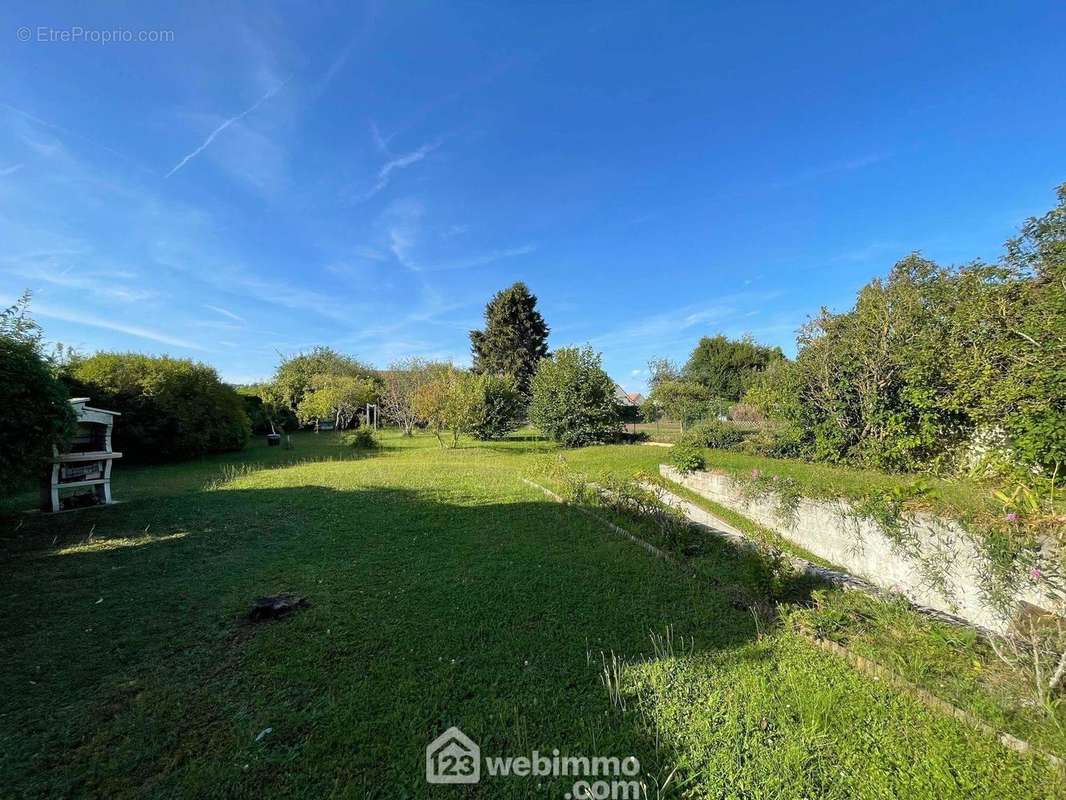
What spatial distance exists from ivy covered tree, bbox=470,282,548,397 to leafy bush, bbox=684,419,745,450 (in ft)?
61.3

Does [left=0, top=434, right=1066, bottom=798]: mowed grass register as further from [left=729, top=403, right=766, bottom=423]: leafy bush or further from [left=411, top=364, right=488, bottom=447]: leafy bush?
[left=411, top=364, right=488, bottom=447]: leafy bush

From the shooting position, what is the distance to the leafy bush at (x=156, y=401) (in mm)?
10603

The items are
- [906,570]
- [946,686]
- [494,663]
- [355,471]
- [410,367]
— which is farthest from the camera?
[410,367]

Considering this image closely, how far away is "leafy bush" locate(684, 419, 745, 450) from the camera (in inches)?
444

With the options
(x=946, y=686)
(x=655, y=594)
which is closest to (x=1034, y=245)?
(x=946, y=686)

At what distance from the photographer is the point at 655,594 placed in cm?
383

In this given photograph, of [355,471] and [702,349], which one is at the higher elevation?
[702,349]

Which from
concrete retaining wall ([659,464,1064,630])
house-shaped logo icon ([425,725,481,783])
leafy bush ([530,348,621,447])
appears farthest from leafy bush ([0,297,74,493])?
leafy bush ([530,348,621,447])

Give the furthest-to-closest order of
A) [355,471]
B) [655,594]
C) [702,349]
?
[702,349] < [355,471] < [655,594]

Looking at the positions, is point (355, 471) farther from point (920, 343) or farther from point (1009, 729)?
point (920, 343)

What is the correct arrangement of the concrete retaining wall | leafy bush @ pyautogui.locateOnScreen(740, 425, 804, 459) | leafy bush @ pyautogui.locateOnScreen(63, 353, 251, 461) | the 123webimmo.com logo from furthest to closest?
leafy bush @ pyautogui.locateOnScreen(63, 353, 251, 461) → leafy bush @ pyautogui.locateOnScreen(740, 425, 804, 459) → the concrete retaining wall → the 123webimmo.com logo

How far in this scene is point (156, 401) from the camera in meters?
11.2

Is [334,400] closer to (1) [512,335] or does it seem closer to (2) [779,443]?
(1) [512,335]

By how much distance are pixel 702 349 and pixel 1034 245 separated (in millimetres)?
24957
